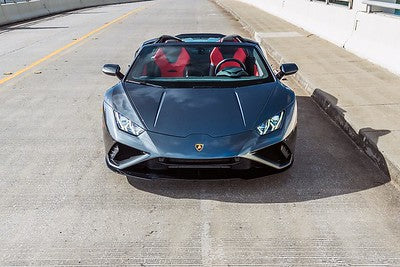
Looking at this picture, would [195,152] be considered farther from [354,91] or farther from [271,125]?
[354,91]

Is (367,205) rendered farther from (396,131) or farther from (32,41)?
(32,41)

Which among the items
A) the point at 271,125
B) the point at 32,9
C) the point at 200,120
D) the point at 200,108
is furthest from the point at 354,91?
the point at 32,9

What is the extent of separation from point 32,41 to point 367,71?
1132 centimetres

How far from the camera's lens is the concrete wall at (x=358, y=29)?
8258mm

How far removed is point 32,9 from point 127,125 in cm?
2297

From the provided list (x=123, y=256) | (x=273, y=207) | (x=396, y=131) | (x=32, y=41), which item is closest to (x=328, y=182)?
(x=273, y=207)

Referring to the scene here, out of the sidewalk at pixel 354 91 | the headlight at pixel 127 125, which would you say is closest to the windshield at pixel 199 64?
the headlight at pixel 127 125

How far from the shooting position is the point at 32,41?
1440cm

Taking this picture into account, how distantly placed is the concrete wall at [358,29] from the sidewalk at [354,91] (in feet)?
0.75

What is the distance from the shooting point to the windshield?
15.6ft

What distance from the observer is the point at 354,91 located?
22.7 ft

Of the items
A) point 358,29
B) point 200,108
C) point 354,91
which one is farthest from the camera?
point 358,29

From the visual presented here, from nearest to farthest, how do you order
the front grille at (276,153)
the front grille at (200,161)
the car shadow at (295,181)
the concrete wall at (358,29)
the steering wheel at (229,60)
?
the front grille at (200,161)
the front grille at (276,153)
the car shadow at (295,181)
the steering wheel at (229,60)
the concrete wall at (358,29)

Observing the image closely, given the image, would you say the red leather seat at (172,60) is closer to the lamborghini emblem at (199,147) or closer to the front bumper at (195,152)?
the front bumper at (195,152)
